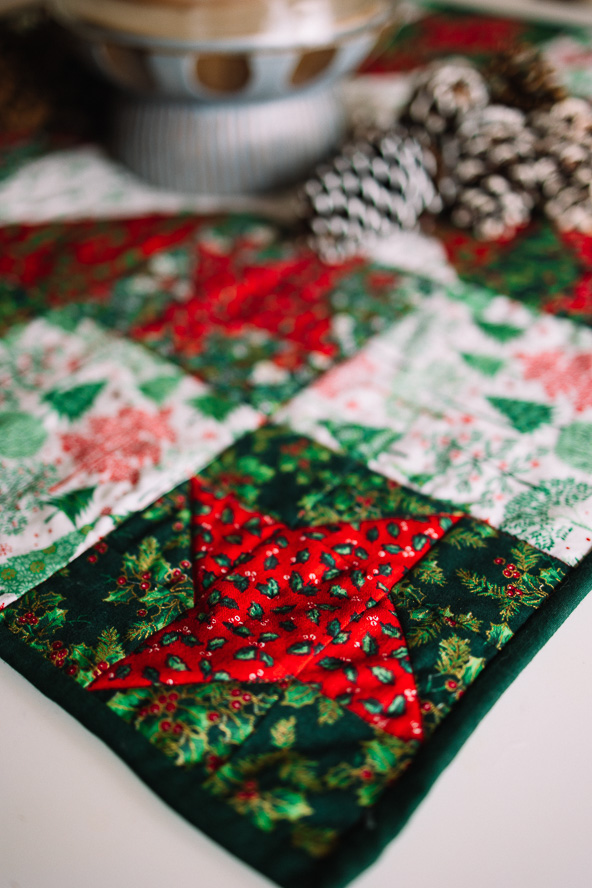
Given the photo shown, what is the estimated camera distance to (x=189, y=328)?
718mm

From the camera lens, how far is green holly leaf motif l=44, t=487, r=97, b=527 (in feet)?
1.77

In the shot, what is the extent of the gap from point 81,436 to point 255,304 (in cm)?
25

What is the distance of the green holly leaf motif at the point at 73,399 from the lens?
62cm

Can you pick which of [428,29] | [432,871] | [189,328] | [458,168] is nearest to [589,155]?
[458,168]

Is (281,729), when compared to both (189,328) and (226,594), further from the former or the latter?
(189,328)

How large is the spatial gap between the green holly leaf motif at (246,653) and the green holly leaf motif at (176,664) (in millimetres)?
32

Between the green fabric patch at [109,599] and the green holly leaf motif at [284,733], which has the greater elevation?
→ the green fabric patch at [109,599]

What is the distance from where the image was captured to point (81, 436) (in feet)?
1.98

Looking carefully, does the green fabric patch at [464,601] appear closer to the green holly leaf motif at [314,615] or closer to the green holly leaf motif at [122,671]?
the green holly leaf motif at [314,615]

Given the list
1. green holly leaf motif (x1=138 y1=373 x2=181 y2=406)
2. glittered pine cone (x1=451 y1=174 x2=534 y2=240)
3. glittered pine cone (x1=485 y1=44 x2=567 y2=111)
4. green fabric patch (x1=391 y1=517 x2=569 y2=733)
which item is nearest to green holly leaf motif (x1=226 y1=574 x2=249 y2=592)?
green fabric patch (x1=391 y1=517 x2=569 y2=733)

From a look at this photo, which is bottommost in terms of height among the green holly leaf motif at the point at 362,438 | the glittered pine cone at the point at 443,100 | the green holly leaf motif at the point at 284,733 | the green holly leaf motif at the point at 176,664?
the green holly leaf motif at the point at 284,733

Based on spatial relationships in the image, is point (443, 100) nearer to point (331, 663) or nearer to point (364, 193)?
point (364, 193)

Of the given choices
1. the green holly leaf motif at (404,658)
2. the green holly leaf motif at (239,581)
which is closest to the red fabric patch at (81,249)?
the green holly leaf motif at (239,581)

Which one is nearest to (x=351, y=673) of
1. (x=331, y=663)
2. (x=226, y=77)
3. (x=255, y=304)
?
(x=331, y=663)
